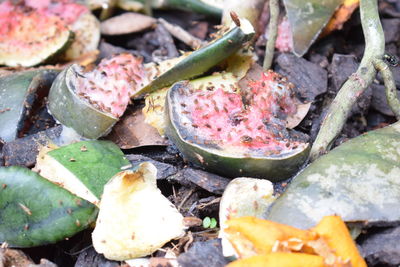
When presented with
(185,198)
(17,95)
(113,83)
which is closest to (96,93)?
(113,83)

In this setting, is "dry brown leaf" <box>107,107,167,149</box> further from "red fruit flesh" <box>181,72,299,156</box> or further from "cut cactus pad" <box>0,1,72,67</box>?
"cut cactus pad" <box>0,1,72,67</box>

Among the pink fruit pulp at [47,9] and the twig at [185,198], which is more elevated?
the twig at [185,198]

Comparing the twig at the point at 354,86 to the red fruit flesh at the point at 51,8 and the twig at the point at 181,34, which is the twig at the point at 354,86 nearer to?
the twig at the point at 181,34

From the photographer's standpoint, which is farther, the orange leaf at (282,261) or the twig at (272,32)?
the twig at (272,32)

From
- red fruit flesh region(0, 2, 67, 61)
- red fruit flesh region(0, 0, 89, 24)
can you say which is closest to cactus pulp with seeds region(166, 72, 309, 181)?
red fruit flesh region(0, 2, 67, 61)

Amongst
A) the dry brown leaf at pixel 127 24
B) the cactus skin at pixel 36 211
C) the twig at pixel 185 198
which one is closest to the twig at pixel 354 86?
the twig at pixel 185 198

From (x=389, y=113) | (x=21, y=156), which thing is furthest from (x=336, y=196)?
(x=21, y=156)
